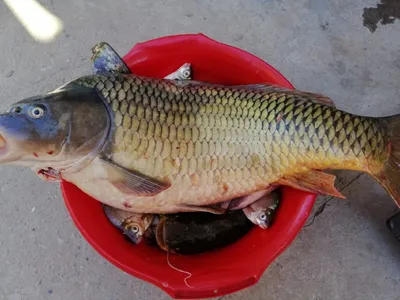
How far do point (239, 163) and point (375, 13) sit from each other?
0.84 metres

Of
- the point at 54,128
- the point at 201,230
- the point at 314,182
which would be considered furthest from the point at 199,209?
the point at 54,128

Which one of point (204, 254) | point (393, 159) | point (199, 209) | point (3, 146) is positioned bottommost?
point (204, 254)

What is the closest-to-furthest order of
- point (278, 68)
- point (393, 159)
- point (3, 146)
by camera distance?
point (3, 146) < point (393, 159) < point (278, 68)

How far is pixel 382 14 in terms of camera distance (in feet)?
5.34

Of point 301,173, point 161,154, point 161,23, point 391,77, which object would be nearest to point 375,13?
point 391,77

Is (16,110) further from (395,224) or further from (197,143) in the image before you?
(395,224)

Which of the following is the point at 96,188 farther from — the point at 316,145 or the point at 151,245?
the point at 316,145

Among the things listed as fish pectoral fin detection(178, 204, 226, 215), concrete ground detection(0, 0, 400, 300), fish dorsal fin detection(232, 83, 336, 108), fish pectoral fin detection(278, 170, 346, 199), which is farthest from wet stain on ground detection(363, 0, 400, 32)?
fish pectoral fin detection(178, 204, 226, 215)

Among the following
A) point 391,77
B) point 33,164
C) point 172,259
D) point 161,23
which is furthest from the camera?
point 161,23

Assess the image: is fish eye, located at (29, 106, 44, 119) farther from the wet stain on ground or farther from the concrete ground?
the wet stain on ground

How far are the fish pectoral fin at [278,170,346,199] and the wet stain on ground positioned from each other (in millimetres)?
716

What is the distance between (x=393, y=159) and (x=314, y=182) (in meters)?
0.17

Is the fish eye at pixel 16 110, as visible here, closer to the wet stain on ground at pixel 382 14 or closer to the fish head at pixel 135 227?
the fish head at pixel 135 227

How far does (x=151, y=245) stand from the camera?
1195 millimetres
